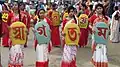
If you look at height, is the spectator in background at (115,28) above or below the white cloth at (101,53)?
above

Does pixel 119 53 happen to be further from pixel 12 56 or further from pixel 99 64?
pixel 12 56

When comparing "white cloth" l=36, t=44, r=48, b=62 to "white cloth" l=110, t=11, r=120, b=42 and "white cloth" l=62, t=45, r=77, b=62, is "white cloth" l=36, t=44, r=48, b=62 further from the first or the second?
"white cloth" l=110, t=11, r=120, b=42

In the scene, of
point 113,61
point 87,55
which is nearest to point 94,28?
point 113,61

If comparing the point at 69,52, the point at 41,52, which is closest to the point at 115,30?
the point at 69,52

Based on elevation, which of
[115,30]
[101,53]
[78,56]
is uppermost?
[115,30]

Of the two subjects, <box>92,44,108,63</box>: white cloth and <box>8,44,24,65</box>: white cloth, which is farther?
<box>92,44,108,63</box>: white cloth

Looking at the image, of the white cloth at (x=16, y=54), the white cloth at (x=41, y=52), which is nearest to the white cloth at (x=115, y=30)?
the white cloth at (x=41, y=52)

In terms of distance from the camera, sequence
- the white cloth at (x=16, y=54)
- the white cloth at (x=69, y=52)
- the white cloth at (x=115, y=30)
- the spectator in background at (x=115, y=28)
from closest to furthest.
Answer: the white cloth at (x=16, y=54) < the white cloth at (x=69, y=52) < the spectator in background at (x=115, y=28) < the white cloth at (x=115, y=30)

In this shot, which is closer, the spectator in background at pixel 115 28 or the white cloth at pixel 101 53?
the white cloth at pixel 101 53

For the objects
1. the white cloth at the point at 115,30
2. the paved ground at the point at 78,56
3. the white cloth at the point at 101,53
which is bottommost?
the paved ground at the point at 78,56

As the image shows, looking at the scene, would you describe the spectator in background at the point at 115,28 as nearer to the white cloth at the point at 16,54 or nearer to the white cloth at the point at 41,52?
the white cloth at the point at 41,52

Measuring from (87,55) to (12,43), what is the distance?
4.89 metres

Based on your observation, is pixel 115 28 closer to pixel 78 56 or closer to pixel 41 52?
pixel 78 56

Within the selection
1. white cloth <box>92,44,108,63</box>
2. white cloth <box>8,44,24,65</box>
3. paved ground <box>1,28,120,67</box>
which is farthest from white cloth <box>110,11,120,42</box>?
white cloth <box>8,44,24,65</box>
